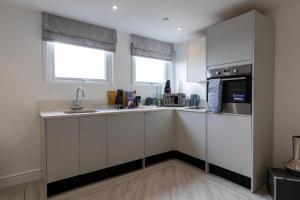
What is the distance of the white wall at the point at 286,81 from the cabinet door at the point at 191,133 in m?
0.89

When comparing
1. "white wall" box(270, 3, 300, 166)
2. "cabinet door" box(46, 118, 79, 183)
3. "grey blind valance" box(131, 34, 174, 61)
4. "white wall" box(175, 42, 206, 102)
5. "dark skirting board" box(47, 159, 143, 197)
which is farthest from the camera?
"white wall" box(175, 42, 206, 102)

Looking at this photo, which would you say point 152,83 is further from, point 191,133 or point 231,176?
point 231,176

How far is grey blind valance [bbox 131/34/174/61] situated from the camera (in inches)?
122

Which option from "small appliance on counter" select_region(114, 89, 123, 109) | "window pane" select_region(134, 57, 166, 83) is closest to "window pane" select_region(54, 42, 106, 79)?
"small appliance on counter" select_region(114, 89, 123, 109)

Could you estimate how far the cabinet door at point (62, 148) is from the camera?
1.82 metres

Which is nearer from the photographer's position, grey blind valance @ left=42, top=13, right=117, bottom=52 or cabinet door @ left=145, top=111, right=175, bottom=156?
grey blind valance @ left=42, top=13, right=117, bottom=52

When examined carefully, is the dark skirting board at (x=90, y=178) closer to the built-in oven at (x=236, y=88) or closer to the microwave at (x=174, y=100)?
the microwave at (x=174, y=100)

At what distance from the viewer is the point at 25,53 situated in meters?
2.21

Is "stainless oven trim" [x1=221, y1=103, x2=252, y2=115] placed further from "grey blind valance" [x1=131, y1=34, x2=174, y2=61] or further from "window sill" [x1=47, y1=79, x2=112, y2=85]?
"window sill" [x1=47, y1=79, x2=112, y2=85]

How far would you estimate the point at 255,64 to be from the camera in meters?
1.92

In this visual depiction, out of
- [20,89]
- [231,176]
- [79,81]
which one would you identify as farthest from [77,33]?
[231,176]

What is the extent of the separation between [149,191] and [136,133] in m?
0.76

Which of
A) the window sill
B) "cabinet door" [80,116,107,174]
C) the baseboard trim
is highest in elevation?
the window sill

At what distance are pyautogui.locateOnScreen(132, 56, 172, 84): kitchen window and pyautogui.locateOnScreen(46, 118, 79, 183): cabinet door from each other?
1.54 metres
